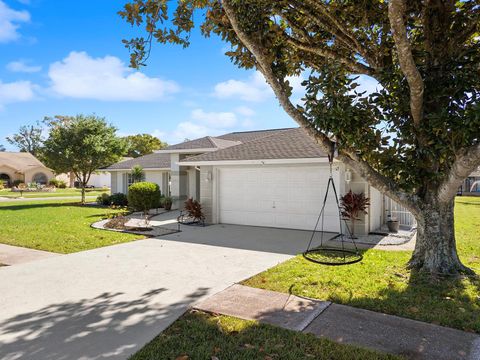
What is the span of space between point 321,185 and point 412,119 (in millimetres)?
5821

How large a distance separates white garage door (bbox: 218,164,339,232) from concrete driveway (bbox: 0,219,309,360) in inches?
80.9

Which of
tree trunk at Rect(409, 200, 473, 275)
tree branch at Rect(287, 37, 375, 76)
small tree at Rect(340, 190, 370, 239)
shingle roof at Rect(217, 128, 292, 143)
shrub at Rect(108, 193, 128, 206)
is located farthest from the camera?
shrub at Rect(108, 193, 128, 206)

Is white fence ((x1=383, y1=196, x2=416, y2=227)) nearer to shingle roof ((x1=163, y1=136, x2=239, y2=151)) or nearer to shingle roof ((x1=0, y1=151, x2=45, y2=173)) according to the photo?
shingle roof ((x1=163, y1=136, x2=239, y2=151))

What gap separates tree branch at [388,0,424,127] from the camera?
17.4 feet

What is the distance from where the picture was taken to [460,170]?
18.5 ft

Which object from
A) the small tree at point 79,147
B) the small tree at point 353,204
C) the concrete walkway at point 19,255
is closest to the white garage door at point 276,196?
the small tree at point 353,204

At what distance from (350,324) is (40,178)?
5792 cm

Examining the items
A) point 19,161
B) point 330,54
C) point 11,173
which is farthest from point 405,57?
point 19,161

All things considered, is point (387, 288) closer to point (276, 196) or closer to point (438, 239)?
point (438, 239)

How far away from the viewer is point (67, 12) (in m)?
10.4

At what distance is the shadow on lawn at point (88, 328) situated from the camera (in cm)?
378

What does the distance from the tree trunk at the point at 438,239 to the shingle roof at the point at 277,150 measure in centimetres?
508

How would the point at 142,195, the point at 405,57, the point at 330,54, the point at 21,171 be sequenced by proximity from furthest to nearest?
1. the point at 21,171
2. the point at 142,195
3. the point at 330,54
4. the point at 405,57

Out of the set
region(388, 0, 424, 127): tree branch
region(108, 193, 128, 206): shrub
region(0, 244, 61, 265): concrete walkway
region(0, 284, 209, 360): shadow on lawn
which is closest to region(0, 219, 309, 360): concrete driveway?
region(0, 284, 209, 360): shadow on lawn
